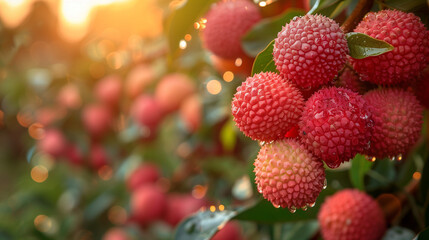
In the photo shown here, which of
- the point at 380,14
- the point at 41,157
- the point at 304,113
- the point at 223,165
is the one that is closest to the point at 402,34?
the point at 380,14

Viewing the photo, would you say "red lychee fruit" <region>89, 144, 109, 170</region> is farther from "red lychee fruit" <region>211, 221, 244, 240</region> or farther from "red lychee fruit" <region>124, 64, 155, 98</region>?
"red lychee fruit" <region>211, 221, 244, 240</region>

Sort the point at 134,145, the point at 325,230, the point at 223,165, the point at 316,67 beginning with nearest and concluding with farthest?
the point at 316,67, the point at 325,230, the point at 223,165, the point at 134,145

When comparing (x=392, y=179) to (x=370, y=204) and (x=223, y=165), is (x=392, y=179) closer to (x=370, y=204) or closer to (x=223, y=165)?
(x=370, y=204)

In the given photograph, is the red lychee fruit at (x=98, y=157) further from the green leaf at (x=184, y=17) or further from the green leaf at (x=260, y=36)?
the green leaf at (x=260, y=36)

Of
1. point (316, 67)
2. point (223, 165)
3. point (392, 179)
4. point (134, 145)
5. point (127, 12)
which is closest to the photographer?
point (316, 67)

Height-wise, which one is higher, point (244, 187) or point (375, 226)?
point (375, 226)

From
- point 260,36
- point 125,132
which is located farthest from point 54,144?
point 260,36

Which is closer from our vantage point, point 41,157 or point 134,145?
point 134,145

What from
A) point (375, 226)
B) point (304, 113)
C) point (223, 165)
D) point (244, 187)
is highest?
point (304, 113)
